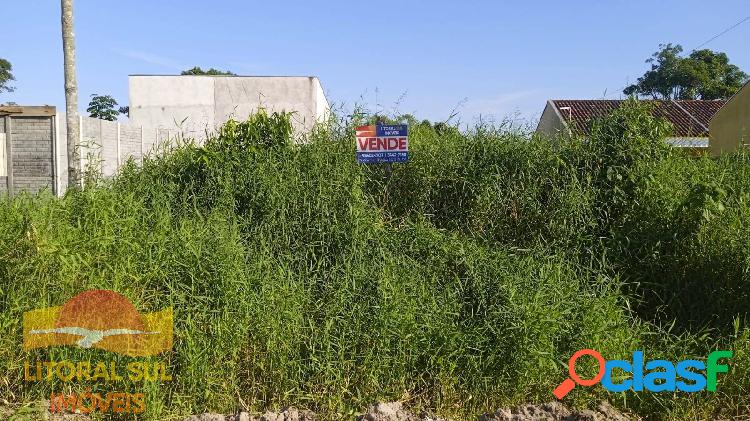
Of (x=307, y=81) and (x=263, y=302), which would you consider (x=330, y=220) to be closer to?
(x=263, y=302)

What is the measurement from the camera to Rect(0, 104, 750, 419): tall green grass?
135 inches

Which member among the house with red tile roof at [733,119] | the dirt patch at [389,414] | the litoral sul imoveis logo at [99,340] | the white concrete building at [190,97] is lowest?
the dirt patch at [389,414]

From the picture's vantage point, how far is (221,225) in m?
4.44

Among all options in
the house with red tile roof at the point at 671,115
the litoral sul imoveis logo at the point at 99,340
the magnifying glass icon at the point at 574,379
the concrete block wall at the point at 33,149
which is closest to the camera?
the litoral sul imoveis logo at the point at 99,340

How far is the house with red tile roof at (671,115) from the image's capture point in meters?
5.41

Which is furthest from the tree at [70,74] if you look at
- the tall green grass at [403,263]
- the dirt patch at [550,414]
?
the dirt patch at [550,414]

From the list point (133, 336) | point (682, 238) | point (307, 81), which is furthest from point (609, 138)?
point (307, 81)

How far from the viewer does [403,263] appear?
423 centimetres

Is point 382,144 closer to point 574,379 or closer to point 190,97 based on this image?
point 574,379

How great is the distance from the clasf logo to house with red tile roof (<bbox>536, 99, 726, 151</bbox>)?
2456 mm

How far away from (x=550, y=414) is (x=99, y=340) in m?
2.91

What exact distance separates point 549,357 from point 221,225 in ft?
9.10

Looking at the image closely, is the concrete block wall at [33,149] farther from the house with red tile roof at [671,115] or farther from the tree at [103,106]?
the tree at [103,106]

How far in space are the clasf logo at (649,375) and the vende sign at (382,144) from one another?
2440 millimetres
